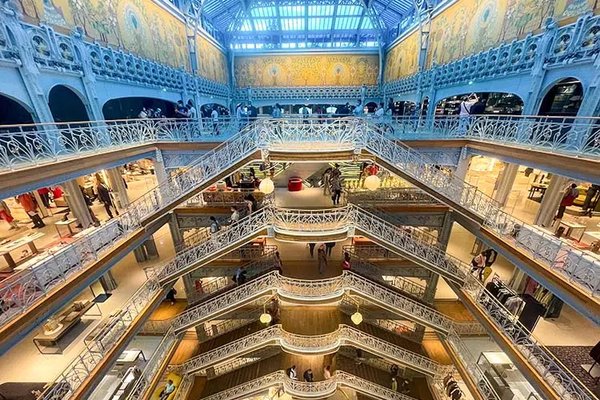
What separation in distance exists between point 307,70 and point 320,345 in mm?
25193

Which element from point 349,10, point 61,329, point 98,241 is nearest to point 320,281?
point 98,241

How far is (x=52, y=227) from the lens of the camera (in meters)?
10.3

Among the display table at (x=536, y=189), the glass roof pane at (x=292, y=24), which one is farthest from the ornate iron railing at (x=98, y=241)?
the glass roof pane at (x=292, y=24)

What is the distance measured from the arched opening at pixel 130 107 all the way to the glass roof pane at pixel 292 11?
1530cm

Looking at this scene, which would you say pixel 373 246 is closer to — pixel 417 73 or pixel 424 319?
pixel 424 319

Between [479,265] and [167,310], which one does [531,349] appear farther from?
[167,310]

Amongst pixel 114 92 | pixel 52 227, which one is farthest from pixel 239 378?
pixel 114 92

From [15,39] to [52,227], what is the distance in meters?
6.92

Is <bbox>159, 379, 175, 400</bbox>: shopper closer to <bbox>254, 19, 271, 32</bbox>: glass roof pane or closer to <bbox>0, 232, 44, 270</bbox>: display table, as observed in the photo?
<bbox>0, 232, 44, 270</bbox>: display table

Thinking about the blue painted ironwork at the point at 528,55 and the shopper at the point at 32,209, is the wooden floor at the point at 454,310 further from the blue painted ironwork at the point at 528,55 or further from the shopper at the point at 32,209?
the shopper at the point at 32,209

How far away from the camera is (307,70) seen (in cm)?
2634

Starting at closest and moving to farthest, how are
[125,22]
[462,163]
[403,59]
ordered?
[462,163], [125,22], [403,59]

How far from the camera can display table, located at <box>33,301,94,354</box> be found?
8086 mm

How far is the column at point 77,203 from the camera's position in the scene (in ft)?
29.2
